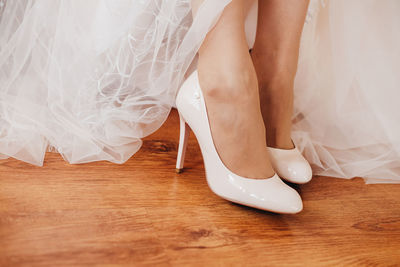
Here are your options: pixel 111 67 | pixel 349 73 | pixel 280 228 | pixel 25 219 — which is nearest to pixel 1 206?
pixel 25 219

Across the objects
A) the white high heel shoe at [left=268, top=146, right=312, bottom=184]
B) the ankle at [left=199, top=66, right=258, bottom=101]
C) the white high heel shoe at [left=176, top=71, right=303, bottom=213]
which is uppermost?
the ankle at [left=199, top=66, right=258, bottom=101]

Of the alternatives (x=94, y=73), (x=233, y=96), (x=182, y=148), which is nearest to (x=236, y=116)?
(x=233, y=96)

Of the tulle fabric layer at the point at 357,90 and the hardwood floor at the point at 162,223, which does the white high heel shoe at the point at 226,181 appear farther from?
the tulle fabric layer at the point at 357,90

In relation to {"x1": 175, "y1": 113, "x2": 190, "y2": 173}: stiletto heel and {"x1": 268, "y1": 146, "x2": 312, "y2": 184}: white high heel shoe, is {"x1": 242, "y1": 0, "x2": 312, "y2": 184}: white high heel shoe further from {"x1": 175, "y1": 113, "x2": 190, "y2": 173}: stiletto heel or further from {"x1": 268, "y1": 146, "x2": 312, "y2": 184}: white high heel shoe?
{"x1": 175, "y1": 113, "x2": 190, "y2": 173}: stiletto heel

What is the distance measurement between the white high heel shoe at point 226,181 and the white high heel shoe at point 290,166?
0.09m

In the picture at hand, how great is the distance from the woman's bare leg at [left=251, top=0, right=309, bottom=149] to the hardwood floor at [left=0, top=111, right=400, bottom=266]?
148 millimetres

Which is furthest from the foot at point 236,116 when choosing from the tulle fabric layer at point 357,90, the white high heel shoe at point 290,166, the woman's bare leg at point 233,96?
the tulle fabric layer at point 357,90

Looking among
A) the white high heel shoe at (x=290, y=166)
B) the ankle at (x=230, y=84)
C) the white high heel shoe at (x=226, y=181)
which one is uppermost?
the ankle at (x=230, y=84)

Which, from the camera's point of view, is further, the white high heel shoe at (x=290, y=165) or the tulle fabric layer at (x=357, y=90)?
the tulle fabric layer at (x=357, y=90)

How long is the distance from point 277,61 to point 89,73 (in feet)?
1.25

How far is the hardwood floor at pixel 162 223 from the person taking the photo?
1.74ft

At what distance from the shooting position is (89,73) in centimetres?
78

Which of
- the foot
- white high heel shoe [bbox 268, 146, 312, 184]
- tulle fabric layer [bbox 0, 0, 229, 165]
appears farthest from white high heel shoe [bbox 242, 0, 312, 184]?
tulle fabric layer [bbox 0, 0, 229, 165]

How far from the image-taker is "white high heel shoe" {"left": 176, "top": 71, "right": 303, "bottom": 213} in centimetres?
67
